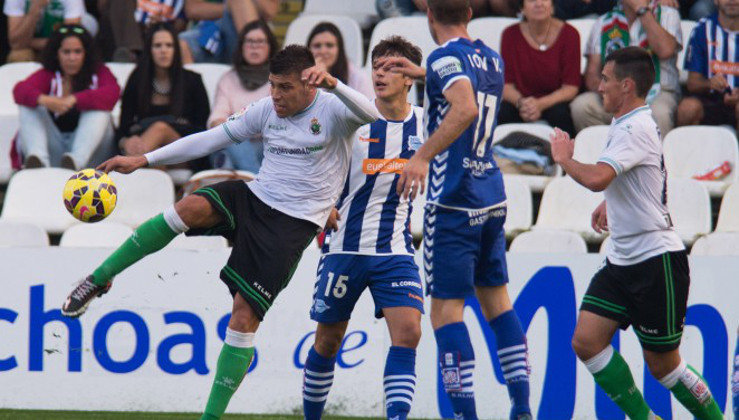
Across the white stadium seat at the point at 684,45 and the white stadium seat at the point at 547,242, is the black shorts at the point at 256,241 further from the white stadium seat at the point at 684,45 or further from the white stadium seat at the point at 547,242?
the white stadium seat at the point at 684,45

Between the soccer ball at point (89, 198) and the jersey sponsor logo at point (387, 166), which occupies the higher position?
the jersey sponsor logo at point (387, 166)

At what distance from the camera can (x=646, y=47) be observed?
10.3 metres

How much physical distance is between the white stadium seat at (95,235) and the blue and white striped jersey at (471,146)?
3.88 metres

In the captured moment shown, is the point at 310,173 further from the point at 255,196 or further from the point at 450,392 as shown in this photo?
the point at 450,392

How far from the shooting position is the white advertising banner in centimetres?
815

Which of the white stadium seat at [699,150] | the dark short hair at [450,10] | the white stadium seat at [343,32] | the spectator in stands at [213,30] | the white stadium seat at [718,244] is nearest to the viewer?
the dark short hair at [450,10]

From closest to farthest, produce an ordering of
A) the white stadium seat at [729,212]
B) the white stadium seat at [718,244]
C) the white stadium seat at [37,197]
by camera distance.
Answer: the white stadium seat at [718,244] → the white stadium seat at [729,212] → the white stadium seat at [37,197]

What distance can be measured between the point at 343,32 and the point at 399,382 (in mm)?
5899

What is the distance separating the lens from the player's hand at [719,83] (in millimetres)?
10250

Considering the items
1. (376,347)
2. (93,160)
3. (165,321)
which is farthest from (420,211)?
(93,160)

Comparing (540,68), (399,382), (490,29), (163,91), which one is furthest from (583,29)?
(399,382)

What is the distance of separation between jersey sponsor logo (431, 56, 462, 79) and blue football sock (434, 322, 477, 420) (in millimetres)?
1276

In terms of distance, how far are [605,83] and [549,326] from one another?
2267mm

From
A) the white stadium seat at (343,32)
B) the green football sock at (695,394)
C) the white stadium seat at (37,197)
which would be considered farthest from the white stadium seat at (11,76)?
the green football sock at (695,394)
